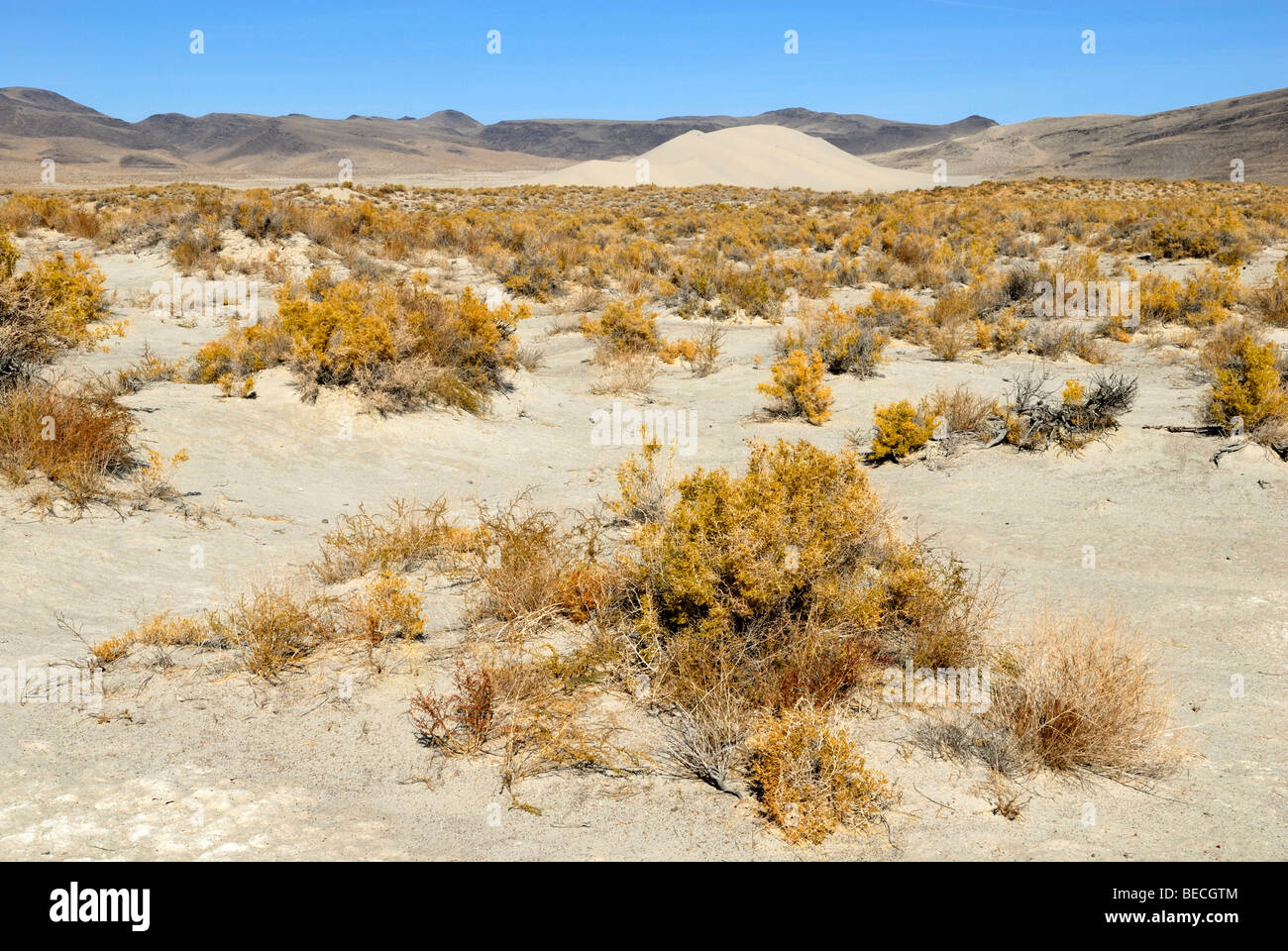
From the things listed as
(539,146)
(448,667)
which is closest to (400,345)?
(448,667)

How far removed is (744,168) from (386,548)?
60883 millimetres

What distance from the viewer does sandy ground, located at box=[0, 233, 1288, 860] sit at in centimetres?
298

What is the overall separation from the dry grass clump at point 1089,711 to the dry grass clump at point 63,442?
595 cm

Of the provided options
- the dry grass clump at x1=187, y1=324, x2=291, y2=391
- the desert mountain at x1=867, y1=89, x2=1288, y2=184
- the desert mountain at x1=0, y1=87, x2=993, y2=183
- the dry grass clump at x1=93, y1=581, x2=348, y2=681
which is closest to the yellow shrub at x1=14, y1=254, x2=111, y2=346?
the dry grass clump at x1=187, y1=324, x2=291, y2=391

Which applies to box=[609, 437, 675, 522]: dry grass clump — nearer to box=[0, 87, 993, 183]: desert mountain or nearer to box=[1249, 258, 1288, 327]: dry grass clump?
box=[1249, 258, 1288, 327]: dry grass clump

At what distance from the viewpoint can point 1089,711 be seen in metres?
3.38

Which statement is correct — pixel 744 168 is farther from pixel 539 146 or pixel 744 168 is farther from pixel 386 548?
pixel 539 146

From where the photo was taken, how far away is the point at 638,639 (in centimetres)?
432

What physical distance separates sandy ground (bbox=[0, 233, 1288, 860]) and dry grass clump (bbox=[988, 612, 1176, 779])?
0.38ft

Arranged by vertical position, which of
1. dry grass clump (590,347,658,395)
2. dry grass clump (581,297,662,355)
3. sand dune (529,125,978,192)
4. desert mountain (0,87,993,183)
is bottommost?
dry grass clump (590,347,658,395)

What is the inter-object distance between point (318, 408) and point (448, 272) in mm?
10109
